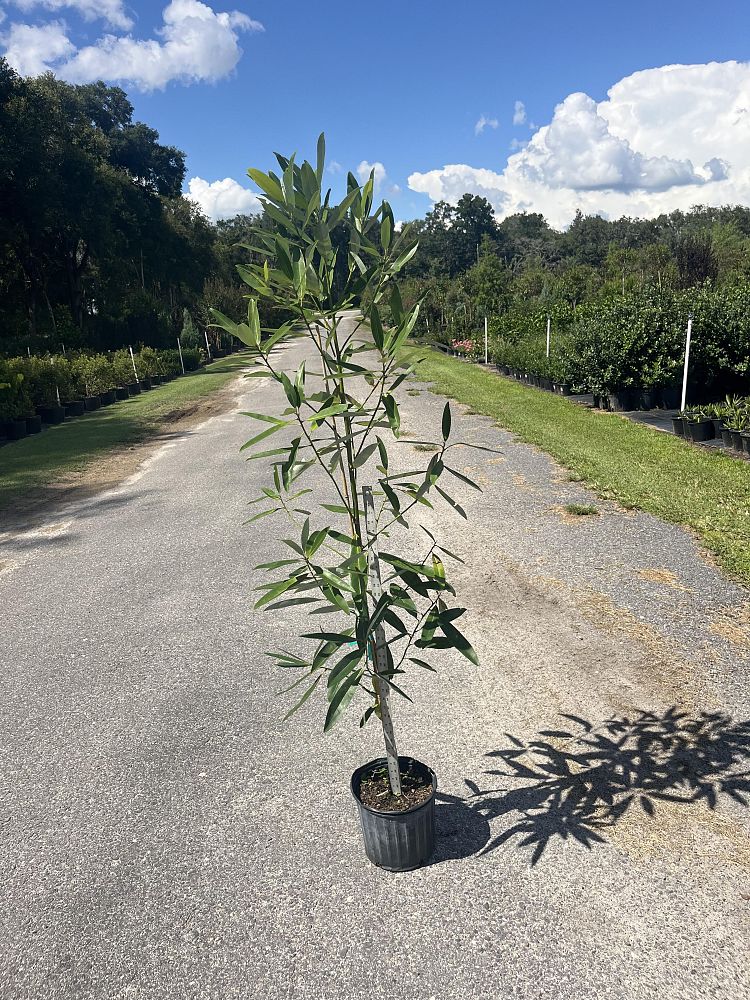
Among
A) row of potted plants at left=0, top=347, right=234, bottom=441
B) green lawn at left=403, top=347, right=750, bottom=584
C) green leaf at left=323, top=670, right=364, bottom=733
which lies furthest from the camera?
row of potted plants at left=0, top=347, right=234, bottom=441

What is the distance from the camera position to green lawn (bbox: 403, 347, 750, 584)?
6332 mm

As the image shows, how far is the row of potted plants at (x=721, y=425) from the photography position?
30.2 ft

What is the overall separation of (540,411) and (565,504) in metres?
6.70

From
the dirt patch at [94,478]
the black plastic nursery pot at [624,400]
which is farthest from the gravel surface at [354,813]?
the black plastic nursery pot at [624,400]

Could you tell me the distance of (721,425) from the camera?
10.0 m

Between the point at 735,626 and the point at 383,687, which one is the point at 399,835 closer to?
the point at 383,687

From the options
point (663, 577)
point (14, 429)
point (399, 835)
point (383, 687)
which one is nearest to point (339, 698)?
point (383, 687)

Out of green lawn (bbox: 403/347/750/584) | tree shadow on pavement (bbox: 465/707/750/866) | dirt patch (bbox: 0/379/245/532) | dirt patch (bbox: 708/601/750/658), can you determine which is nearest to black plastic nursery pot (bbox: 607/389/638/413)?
green lawn (bbox: 403/347/750/584)

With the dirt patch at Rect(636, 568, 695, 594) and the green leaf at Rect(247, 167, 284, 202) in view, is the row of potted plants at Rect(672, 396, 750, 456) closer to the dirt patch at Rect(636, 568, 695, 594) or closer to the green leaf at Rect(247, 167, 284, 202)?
the dirt patch at Rect(636, 568, 695, 594)

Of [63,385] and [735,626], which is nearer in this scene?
[735,626]

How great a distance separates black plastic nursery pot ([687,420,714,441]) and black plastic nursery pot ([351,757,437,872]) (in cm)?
888

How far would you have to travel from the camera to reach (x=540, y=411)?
13.8m

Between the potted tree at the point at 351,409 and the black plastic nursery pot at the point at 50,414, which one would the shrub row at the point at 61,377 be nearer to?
the black plastic nursery pot at the point at 50,414

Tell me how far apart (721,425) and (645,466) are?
2.11 meters
